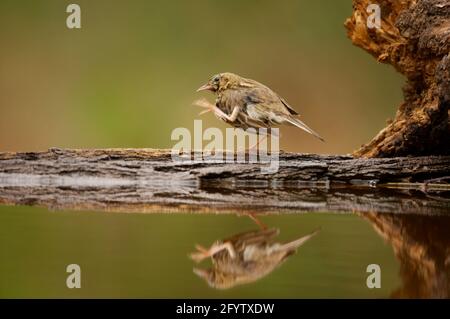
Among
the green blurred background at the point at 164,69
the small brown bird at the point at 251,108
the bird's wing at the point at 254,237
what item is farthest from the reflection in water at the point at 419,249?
the green blurred background at the point at 164,69

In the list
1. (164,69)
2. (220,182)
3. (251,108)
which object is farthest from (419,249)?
(164,69)

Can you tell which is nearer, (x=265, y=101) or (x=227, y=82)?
(x=265, y=101)

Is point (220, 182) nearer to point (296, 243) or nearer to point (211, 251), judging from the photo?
point (296, 243)

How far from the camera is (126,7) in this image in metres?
8.22

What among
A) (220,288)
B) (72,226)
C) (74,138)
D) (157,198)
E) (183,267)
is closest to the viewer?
(220,288)

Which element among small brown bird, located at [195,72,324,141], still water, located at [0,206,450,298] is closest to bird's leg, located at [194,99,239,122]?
small brown bird, located at [195,72,324,141]

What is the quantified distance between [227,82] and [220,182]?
83 cm

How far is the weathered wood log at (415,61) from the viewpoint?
12.3 ft

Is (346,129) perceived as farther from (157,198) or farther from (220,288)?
(220,288)

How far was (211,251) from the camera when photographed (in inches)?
79.9

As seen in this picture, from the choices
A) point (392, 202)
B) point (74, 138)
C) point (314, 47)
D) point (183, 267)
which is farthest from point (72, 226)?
point (314, 47)

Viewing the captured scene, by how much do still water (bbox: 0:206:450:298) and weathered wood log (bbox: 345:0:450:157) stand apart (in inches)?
49.4

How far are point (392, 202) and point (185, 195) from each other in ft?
2.92

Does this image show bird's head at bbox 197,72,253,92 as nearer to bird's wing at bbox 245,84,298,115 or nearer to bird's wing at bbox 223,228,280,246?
bird's wing at bbox 245,84,298,115
